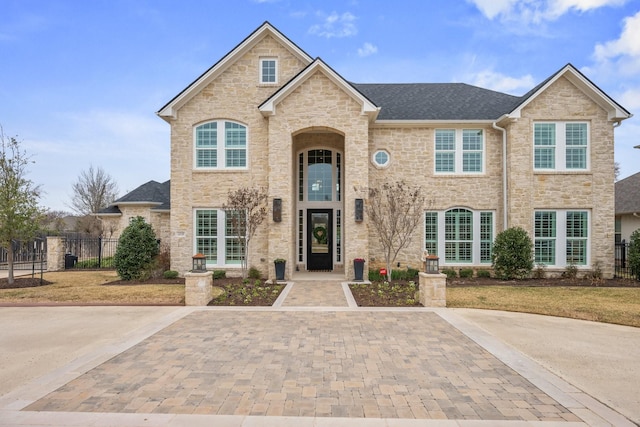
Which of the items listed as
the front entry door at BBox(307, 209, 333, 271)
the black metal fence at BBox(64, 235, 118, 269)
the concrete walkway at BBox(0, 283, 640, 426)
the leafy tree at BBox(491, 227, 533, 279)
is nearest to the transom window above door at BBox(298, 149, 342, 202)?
the front entry door at BBox(307, 209, 333, 271)

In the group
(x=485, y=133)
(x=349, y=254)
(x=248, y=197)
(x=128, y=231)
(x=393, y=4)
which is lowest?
(x=349, y=254)

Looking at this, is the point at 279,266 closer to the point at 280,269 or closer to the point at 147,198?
the point at 280,269

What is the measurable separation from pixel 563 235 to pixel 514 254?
2551 millimetres

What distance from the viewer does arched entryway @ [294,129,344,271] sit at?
16312mm

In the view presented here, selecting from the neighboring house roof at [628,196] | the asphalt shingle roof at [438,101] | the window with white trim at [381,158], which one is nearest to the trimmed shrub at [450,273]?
the window with white trim at [381,158]

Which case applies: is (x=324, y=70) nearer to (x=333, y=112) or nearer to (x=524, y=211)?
(x=333, y=112)

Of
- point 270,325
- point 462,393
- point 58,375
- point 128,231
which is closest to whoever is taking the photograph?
point 462,393

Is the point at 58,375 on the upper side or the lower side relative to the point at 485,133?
lower

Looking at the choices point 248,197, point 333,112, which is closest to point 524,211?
point 333,112

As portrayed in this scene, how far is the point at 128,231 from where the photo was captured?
1397 cm

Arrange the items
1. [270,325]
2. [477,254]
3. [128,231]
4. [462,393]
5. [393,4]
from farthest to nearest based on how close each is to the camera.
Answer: [477,254]
[128,231]
[393,4]
[270,325]
[462,393]

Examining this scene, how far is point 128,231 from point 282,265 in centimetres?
628

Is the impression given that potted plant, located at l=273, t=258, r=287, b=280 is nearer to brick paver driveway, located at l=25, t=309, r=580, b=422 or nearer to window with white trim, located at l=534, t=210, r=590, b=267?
brick paver driveway, located at l=25, t=309, r=580, b=422


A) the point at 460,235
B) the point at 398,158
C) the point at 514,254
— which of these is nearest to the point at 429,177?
the point at 398,158
